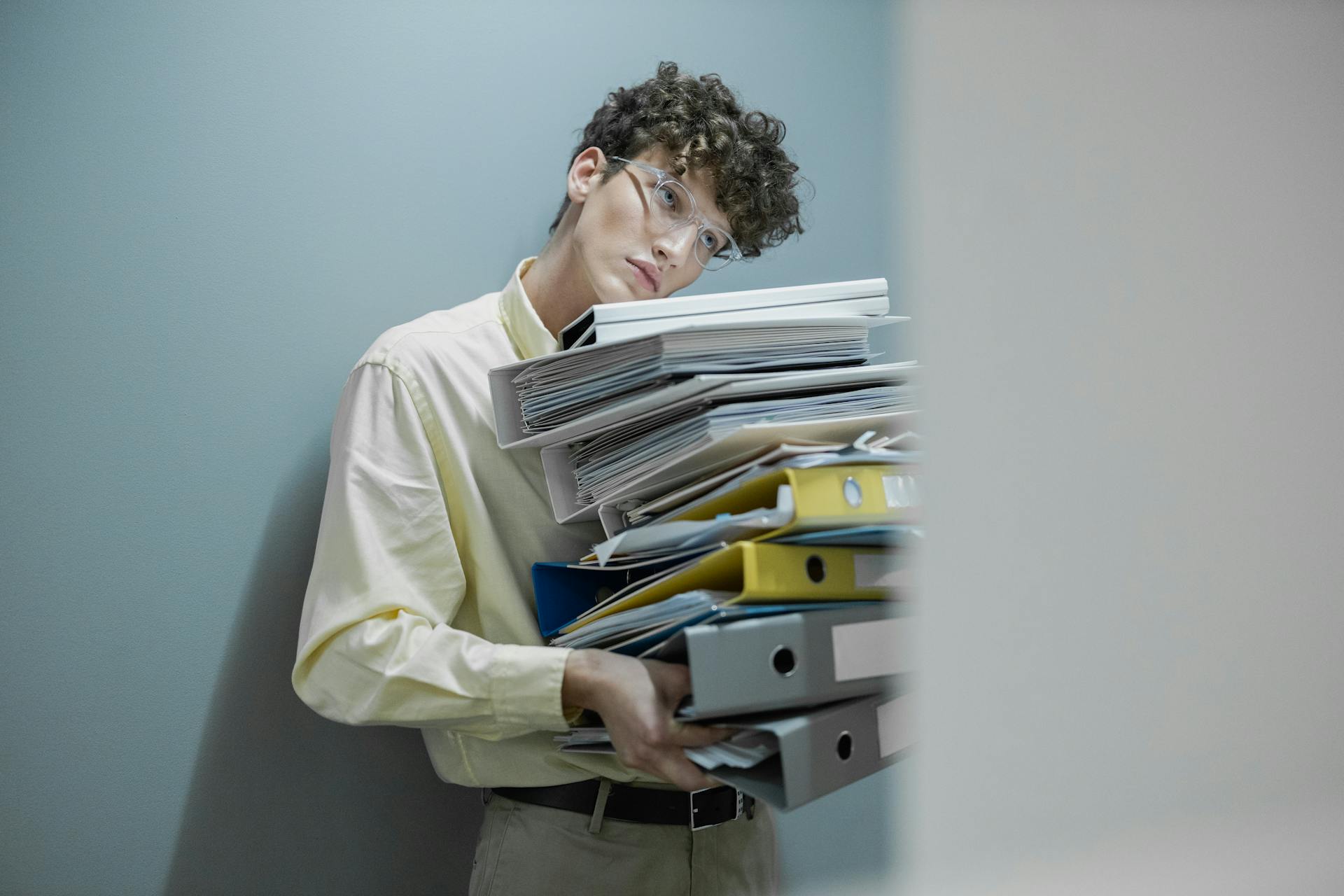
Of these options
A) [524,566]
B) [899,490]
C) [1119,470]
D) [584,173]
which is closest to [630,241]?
[584,173]

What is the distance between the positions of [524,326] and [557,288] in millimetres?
86

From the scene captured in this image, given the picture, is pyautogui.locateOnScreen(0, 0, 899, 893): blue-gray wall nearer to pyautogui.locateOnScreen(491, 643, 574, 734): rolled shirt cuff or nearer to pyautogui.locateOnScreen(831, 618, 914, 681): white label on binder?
pyautogui.locateOnScreen(491, 643, 574, 734): rolled shirt cuff

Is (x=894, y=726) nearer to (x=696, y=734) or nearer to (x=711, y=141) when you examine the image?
(x=696, y=734)

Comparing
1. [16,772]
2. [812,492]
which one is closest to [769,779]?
[812,492]

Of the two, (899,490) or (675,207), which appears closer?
(899,490)

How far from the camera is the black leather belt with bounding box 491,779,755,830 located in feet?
3.56

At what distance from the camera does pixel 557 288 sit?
→ 1287 millimetres

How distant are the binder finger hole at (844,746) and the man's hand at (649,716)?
0.10 m

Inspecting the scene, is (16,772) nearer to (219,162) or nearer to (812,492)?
(219,162)

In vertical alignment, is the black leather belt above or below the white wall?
below

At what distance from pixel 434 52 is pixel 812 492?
94 centimetres

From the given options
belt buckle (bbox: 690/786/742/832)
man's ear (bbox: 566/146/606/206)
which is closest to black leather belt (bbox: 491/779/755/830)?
belt buckle (bbox: 690/786/742/832)

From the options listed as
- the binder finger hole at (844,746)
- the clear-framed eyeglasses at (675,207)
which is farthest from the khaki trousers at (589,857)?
the clear-framed eyeglasses at (675,207)

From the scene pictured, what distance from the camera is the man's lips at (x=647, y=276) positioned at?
1.24 meters
